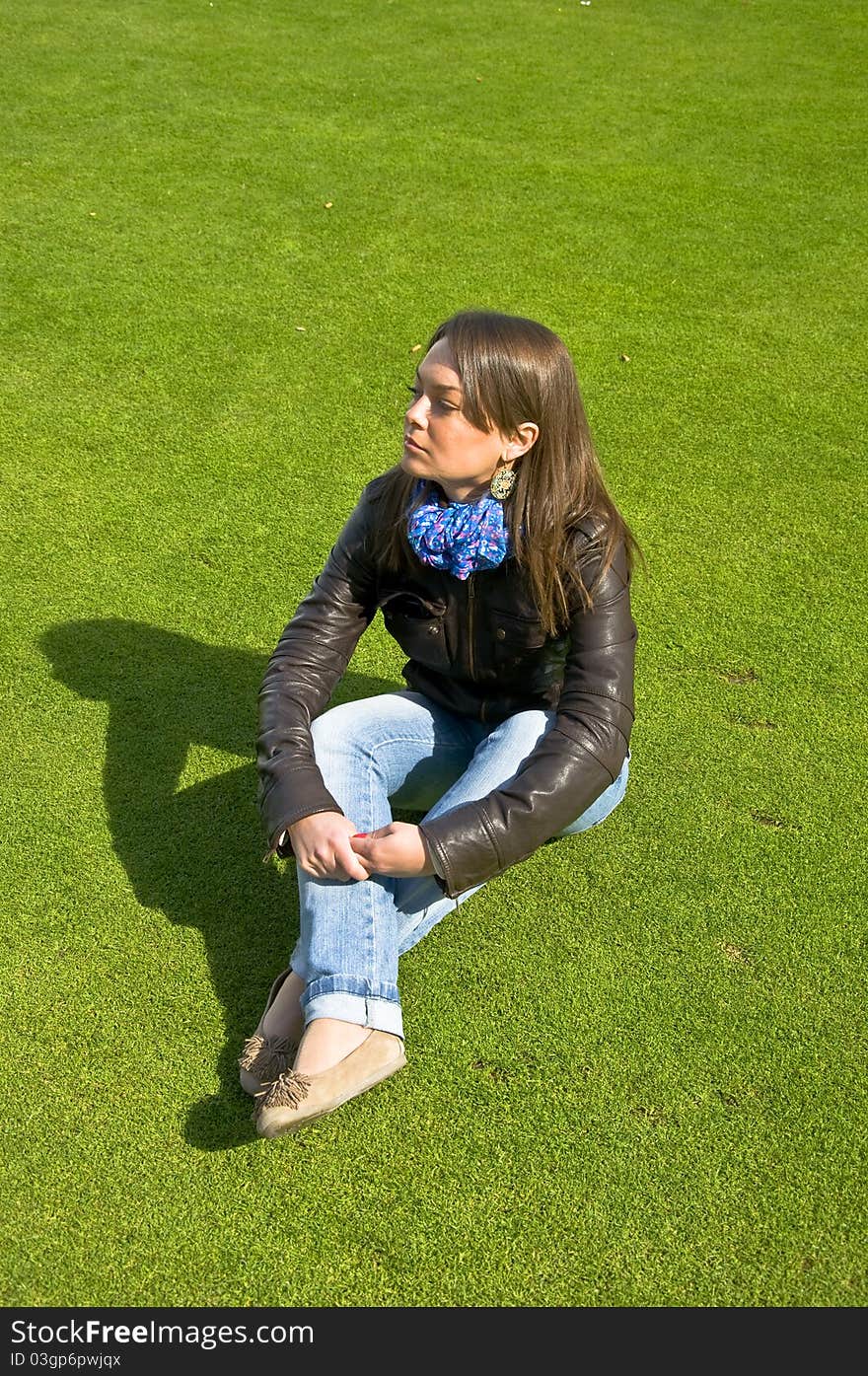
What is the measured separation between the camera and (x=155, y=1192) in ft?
8.14

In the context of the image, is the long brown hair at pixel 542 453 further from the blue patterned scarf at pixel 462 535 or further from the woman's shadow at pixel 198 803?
the woman's shadow at pixel 198 803

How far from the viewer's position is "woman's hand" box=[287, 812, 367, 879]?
104 inches

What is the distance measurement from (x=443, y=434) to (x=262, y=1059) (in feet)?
4.32

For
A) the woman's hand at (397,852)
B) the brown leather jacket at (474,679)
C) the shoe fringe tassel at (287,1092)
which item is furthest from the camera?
the brown leather jacket at (474,679)

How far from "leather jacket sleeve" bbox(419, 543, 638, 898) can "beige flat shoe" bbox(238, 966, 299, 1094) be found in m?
0.45

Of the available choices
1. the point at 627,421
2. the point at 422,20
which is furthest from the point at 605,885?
the point at 422,20

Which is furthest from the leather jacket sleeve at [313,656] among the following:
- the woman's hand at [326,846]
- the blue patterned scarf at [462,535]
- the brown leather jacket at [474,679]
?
the blue patterned scarf at [462,535]

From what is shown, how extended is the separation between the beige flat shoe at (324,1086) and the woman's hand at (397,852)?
1.02 ft

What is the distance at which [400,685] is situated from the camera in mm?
3854

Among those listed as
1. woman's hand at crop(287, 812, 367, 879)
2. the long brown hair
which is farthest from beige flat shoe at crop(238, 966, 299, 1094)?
the long brown hair

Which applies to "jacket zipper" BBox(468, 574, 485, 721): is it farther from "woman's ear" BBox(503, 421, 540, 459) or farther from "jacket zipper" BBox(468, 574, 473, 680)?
"woman's ear" BBox(503, 421, 540, 459)

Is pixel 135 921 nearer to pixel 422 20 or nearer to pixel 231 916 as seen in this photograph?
pixel 231 916

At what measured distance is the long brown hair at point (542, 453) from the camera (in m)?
2.71

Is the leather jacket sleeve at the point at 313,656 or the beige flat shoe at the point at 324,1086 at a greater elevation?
the leather jacket sleeve at the point at 313,656
